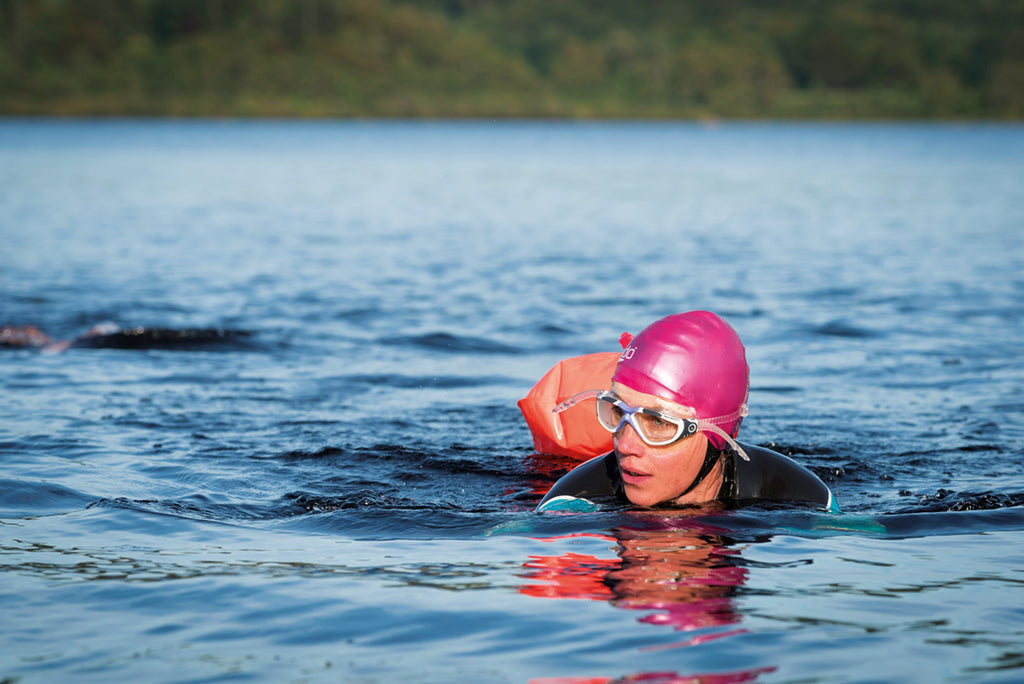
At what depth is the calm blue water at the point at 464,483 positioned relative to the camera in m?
5.14

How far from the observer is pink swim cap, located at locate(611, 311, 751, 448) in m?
5.84

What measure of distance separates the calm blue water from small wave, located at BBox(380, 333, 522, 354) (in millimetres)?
95

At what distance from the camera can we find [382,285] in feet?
66.1

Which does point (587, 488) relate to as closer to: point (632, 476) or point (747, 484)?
point (632, 476)

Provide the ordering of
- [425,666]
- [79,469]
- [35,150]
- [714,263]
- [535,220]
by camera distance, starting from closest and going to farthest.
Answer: [425,666] → [79,469] → [714,263] → [535,220] → [35,150]

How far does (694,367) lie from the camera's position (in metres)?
5.85

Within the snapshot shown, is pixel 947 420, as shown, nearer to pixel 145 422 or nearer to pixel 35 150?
pixel 145 422

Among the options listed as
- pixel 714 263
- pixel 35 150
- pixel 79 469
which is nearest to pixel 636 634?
pixel 79 469

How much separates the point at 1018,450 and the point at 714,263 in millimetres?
14922

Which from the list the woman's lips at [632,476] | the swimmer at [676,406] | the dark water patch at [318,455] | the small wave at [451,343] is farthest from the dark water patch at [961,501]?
the small wave at [451,343]

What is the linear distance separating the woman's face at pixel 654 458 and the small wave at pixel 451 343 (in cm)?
775

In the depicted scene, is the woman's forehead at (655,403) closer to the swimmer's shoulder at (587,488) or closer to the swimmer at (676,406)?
the swimmer at (676,406)

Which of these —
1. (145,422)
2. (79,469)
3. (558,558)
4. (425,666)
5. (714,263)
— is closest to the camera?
(425,666)

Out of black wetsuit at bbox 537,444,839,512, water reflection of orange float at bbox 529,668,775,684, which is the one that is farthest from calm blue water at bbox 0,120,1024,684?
black wetsuit at bbox 537,444,839,512
